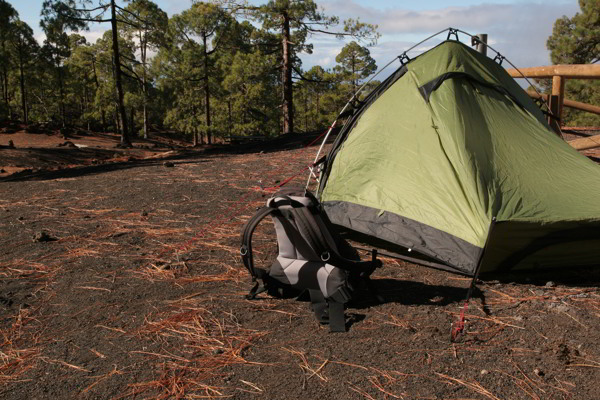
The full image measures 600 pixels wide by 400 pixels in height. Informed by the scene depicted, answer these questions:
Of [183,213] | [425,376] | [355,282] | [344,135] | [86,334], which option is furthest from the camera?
[183,213]

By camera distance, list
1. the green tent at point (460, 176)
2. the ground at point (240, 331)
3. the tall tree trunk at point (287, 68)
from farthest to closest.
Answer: the tall tree trunk at point (287, 68) → the green tent at point (460, 176) → the ground at point (240, 331)

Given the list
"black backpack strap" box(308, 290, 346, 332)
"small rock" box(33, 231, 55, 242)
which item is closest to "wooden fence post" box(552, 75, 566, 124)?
"black backpack strap" box(308, 290, 346, 332)

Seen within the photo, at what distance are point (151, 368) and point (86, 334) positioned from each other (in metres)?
→ 0.69

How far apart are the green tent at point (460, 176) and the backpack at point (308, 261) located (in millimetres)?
821

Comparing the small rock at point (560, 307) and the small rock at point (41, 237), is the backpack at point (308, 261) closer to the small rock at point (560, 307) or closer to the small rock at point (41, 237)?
the small rock at point (560, 307)

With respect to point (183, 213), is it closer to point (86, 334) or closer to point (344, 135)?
point (344, 135)

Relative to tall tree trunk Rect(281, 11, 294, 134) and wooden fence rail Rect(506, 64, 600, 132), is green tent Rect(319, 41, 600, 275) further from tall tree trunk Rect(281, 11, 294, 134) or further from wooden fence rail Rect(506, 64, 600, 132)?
tall tree trunk Rect(281, 11, 294, 134)

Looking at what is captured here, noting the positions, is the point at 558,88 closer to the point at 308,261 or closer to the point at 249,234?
the point at 308,261

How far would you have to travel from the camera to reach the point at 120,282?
4039mm

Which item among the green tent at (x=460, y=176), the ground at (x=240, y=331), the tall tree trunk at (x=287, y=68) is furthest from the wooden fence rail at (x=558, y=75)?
the tall tree trunk at (x=287, y=68)

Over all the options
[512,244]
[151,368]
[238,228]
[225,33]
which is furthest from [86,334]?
[225,33]

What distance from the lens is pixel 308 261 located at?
3.55m

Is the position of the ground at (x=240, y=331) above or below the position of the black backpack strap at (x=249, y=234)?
below

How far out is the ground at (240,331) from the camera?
8.39 feet
